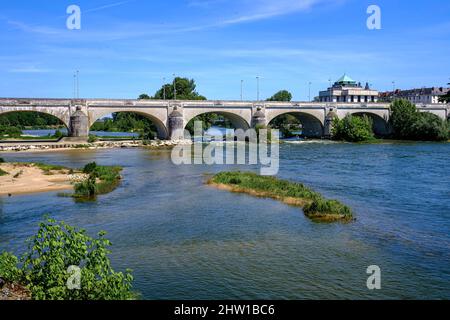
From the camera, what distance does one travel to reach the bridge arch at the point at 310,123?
8856 centimetres

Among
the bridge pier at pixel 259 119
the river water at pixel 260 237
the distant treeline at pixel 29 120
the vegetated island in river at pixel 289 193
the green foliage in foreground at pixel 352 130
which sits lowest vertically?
the river water at pixel 260 237

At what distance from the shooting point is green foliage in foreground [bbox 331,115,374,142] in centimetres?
8262

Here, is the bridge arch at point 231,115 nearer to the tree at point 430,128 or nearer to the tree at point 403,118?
the tree at point 403,118

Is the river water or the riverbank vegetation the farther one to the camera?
the riverbank vegetation

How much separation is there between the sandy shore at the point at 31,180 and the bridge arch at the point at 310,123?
51247 mm

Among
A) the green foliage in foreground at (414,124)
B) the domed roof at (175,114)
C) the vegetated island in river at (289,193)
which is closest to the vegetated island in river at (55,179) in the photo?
the vegetated island in river at (289,193)

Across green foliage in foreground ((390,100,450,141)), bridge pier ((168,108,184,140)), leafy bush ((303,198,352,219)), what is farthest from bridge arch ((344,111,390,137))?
leafy bush ((303,198,352,219))

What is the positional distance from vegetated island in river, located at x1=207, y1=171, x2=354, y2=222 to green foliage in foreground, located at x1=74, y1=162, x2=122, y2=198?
769cm

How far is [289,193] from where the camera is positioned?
30172 mm

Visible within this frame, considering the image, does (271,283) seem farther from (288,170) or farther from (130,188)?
(288,170)

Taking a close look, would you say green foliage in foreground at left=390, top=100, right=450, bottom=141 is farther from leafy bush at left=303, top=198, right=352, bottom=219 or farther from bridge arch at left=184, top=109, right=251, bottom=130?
leafy bush at left=303, top=198, right=352, bottom=219

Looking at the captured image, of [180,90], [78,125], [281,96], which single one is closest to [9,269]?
[78,125]

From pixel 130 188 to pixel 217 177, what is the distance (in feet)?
23.3
